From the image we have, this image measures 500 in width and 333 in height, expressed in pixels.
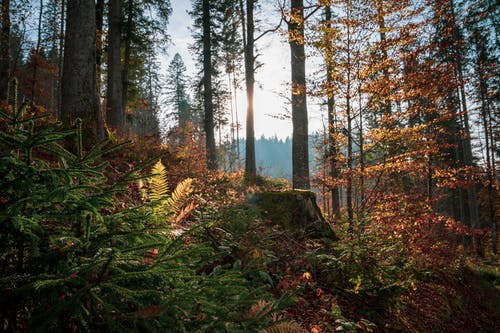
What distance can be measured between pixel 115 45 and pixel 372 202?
10.6 meters

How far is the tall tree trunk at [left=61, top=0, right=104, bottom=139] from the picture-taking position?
569cm

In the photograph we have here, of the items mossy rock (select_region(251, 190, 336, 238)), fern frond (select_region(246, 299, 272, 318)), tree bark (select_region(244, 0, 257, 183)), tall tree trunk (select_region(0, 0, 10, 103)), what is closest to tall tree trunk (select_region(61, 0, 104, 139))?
mossy rock (select_region(251, 190, 336, 238))

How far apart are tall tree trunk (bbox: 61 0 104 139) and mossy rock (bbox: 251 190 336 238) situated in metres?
3.67

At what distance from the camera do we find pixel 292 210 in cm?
519

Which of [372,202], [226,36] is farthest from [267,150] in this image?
[372,202]

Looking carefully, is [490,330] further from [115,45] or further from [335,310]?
[115,45]

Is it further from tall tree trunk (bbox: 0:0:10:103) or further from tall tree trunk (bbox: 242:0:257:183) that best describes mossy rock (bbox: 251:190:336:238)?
tall tree trunk (bbox: 0:0:10:103)

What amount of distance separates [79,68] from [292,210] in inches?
200

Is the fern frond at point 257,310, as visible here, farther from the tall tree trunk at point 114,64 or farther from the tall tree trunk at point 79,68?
the tall tree trunk at point 114,64

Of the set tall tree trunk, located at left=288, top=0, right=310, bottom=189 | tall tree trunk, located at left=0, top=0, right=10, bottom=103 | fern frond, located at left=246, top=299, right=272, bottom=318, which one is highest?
tall tree trunk, located at left=0, top=0, right=10, bottom=103

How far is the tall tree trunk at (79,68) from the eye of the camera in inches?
224

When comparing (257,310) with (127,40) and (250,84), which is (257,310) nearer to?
(250,84)

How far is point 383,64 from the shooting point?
556cm

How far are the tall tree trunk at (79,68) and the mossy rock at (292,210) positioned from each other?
144 inches
